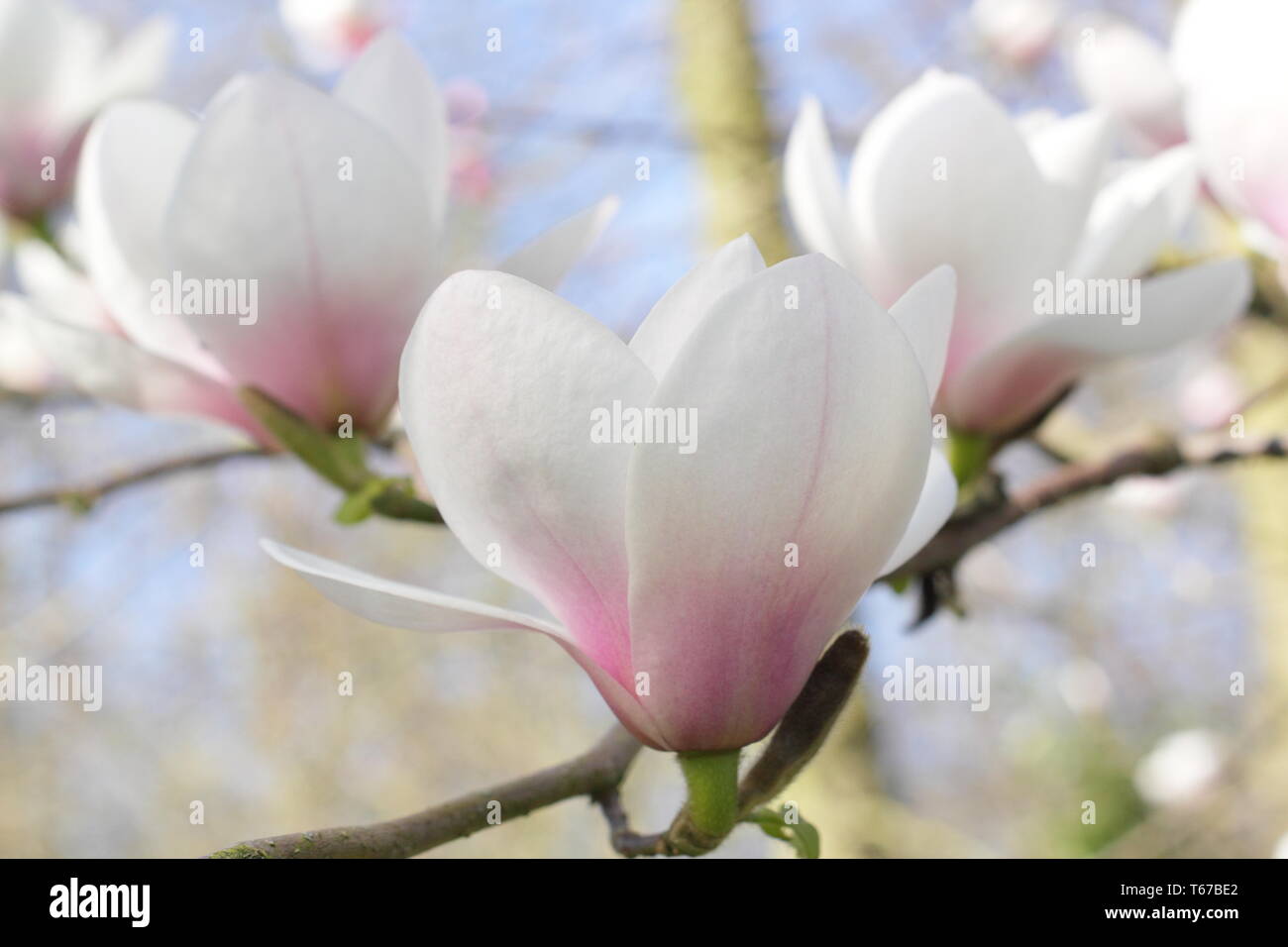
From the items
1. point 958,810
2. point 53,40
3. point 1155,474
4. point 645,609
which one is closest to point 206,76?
point 53,40

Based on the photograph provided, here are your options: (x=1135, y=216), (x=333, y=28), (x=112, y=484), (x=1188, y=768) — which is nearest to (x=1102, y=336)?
(x=1135, y=216)

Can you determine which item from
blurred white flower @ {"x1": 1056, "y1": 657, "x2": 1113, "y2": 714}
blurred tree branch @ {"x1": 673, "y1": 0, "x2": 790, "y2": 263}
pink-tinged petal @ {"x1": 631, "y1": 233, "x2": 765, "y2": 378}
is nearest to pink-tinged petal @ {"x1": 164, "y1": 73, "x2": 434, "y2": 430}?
pink-tinged petal @ {"x1": 631, "y1": 233, "x2": 765, "y2": 378}

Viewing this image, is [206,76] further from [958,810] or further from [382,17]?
[958,810]

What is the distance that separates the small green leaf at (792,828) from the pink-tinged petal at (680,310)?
0.45 feet

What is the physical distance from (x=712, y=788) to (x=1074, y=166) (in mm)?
313

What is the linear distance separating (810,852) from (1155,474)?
1.25 ft

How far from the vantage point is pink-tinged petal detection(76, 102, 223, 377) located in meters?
0.45

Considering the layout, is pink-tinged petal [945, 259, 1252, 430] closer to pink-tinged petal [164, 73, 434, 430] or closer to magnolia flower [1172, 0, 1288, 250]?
magnolia flower [1172, 0, 1288, 250]

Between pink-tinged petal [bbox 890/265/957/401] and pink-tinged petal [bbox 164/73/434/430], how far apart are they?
0.20 meters

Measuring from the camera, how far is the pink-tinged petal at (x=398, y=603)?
0.27 metres

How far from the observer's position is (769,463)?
259 millimetres

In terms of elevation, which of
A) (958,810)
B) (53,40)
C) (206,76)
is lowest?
(958,810)

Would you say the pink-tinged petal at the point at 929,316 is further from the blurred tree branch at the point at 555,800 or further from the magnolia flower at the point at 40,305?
the magnolia flower at the point at 40,305

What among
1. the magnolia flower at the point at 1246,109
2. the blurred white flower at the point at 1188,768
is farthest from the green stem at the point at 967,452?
the blurred white flower at the point at 1188,768
